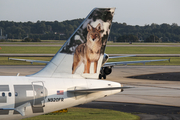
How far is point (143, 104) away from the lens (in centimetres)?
Answer: 2981

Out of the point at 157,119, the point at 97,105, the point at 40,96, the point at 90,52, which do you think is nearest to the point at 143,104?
the point at 97,105

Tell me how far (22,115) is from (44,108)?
1135 millimetres

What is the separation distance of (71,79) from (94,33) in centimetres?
279

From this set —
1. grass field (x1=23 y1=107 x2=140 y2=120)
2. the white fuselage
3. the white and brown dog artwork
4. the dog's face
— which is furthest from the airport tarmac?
the dog's face

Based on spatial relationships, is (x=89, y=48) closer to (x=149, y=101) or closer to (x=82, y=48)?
(x=82, y=48)

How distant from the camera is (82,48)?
16.8m

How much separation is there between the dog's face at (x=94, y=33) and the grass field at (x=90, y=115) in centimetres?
828

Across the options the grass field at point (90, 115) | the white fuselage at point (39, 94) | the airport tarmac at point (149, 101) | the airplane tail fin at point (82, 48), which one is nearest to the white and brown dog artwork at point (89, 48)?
the airplane tail fin at point (82, 48)

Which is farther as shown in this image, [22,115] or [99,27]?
[99,27]

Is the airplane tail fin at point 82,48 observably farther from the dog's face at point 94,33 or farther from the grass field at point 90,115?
the grass field at point 90,115

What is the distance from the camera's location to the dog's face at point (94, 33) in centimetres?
1673

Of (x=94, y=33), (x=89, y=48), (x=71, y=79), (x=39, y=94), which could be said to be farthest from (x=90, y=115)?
(x=39, y=94)

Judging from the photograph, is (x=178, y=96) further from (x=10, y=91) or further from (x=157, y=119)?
(x=10, y=91)

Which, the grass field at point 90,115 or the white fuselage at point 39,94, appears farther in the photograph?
the grass field at point 90,115
